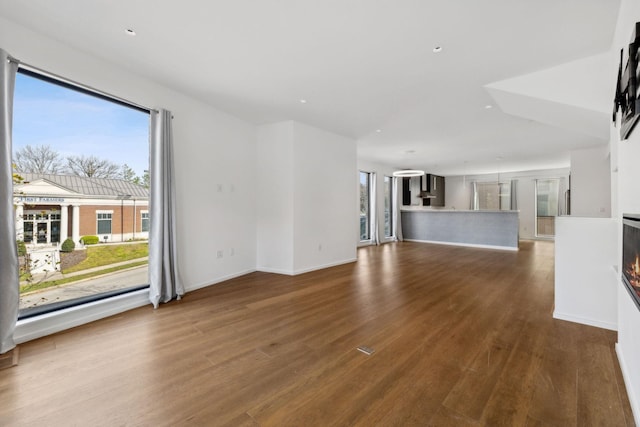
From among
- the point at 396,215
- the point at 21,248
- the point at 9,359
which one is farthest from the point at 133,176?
the point at 396,215

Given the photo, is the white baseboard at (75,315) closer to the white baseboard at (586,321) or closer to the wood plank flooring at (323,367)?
the wood plank flooring at (323,367)

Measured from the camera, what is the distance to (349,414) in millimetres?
1625

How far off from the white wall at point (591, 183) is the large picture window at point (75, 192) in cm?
939

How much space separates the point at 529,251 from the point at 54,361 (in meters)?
9.98

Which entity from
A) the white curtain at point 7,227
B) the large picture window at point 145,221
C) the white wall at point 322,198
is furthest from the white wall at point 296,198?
the white curtain at point 7,227

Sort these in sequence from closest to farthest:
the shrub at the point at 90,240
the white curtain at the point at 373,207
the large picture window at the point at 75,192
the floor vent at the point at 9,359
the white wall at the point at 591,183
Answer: the floor vent at the point at 9,359 < the large picture window at the point at 75,192 < the shrub at the point at 90,240 < the white wall at the point at 591,183 < the white curtain at the point at 373,207

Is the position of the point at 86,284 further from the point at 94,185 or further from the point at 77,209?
the point at 94,185

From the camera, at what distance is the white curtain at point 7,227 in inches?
91.0

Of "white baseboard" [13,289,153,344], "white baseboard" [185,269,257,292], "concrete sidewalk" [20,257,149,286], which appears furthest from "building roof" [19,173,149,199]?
"white baseboard" [185,269,257,292]

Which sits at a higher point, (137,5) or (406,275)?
(137,5)

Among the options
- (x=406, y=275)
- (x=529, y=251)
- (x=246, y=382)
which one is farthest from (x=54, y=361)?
(x=529, y=251)

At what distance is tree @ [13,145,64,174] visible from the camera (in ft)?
8.50

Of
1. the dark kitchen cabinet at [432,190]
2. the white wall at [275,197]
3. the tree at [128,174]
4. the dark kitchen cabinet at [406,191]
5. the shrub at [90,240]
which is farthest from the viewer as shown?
the dark kitchen cabinet at [432,190]

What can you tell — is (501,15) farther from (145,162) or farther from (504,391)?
(145,162)
